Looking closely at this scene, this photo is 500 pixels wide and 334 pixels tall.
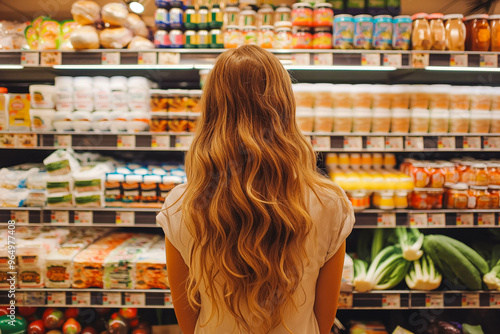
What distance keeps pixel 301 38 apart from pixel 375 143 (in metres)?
0.79

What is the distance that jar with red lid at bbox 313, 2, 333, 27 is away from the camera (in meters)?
2.13

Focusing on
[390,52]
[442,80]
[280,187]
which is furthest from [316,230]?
[442,80]

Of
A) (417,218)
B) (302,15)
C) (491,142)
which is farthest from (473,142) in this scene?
(302,15)

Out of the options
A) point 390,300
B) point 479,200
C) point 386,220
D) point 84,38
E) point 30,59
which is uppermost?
point 84,38

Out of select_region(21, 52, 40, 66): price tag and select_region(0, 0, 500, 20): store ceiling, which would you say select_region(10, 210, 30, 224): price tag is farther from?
select_region(0, 0, 500, 20): store ceiling

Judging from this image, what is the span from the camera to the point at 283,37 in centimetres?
212

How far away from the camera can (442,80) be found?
2633 mm

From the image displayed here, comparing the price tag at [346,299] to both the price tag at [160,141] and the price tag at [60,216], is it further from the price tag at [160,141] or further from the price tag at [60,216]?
the price tag at [60,216]

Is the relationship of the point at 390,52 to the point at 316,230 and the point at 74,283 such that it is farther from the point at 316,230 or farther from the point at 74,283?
the point at 74,283

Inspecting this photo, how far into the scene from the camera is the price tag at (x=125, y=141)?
7.12ft

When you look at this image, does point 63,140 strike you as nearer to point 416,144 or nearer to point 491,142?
point 416,144

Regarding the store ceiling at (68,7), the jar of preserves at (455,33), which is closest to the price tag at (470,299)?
the jar of preserves at (455,33)

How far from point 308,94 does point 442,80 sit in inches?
45.8

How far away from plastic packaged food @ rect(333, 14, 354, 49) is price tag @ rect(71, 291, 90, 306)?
2114 millimetres
